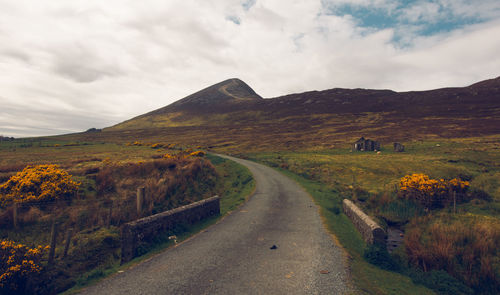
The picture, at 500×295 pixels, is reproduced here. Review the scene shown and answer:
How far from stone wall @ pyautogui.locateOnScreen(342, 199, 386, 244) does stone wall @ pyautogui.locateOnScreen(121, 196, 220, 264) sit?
8190mm

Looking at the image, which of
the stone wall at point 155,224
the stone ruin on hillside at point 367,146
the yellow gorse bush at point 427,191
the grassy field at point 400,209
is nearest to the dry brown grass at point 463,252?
the grassy field at point 400,209

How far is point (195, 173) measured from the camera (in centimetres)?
2675

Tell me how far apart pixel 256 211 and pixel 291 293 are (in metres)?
8.90

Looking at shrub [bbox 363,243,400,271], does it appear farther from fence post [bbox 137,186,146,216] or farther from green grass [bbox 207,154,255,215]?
fence post [bbox 137,186,146,216]

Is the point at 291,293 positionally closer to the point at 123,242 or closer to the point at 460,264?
the point at 123,242

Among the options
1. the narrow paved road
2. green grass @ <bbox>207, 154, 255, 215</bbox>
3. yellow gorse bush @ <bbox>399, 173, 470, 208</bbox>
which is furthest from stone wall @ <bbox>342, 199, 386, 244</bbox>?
green grass @ <bbox>207, 154, 255, 215</bbox>

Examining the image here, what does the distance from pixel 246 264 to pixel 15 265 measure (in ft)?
25.3

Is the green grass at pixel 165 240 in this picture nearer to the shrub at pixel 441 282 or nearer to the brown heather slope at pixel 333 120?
the shrub at pixel 441 282

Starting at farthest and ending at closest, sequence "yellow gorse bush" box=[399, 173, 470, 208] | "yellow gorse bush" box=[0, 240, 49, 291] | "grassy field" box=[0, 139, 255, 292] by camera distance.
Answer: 1. "yellow gorse bush" box=[399, 173, 470, 208]
2. "grassy field" box=[0, 139, 255, 292]
3. "yellow gorse bush" box=[0, 240, 49, 291]

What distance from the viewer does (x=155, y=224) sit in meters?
10.8

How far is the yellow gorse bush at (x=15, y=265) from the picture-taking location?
782cm

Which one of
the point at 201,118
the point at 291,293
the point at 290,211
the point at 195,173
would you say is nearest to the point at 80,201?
the point at 195,173

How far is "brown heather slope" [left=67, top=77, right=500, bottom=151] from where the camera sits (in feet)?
223

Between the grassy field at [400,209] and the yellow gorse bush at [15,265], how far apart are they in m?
10.7
